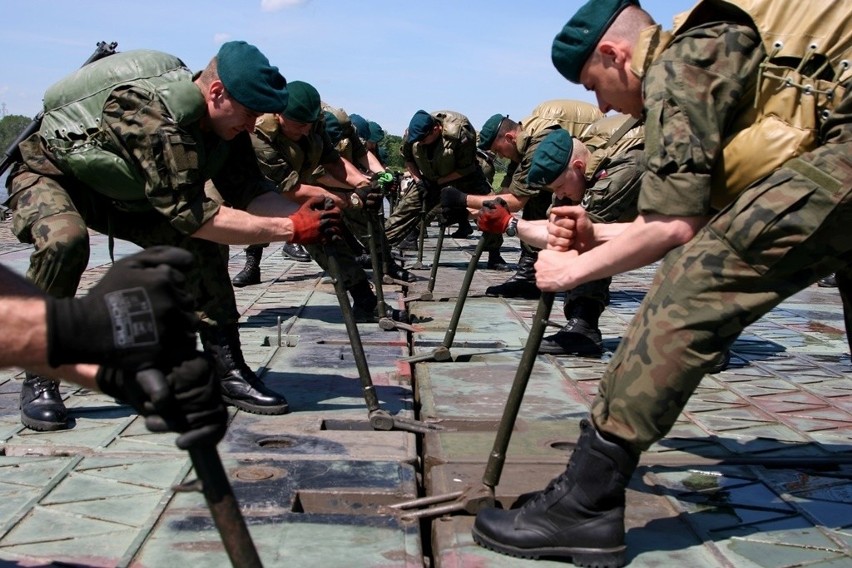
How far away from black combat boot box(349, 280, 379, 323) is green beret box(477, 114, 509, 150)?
2497 millimetres

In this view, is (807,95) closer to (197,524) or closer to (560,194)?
(197,524)

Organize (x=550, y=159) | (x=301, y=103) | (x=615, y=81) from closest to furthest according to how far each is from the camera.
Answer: (x=615, y=81) → (x=550, y=159) → (x=301, y=103)

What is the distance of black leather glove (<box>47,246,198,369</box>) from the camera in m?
1.81

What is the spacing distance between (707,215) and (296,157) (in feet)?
15.8

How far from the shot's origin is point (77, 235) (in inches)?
167

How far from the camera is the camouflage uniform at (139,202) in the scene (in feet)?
13.7

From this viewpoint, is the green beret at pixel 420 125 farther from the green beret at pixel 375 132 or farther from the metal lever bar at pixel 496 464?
the metal lever bar at pixel 496 464

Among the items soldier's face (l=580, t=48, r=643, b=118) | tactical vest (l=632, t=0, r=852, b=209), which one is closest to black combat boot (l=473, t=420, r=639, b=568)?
tactical vest (l=632, t=0, r=852, b=209)

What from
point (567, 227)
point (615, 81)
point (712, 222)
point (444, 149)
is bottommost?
point (444, 149)

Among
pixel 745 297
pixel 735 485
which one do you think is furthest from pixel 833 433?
pixel 745 297

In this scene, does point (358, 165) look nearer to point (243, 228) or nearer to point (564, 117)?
point (564, 117)

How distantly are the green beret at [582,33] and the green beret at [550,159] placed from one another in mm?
2380

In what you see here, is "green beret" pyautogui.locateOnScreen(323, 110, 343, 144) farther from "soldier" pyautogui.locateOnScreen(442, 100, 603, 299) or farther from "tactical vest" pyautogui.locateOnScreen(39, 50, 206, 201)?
"tactical vest" pyautogui.locateOnScreen(39, 50, 206, 201)

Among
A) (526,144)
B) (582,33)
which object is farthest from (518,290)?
(582,33)
